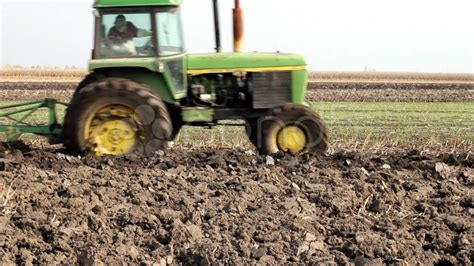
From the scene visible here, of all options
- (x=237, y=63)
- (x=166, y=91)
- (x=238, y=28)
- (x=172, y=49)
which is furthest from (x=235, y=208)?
(x=238, y=28)

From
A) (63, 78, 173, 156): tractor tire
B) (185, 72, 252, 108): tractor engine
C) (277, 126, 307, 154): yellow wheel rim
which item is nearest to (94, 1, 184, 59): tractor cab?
(63, 78, 173, 156): tractor tire

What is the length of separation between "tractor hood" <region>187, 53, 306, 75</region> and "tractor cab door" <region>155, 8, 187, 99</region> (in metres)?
0.22

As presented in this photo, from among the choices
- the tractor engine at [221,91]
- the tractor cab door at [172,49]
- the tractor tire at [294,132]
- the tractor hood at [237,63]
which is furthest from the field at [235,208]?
the tractor hood at [237,63]

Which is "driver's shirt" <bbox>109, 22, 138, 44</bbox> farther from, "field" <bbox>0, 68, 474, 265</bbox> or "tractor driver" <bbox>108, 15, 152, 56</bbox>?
"field" <bbox>0, 68, 474, 265</bbox>

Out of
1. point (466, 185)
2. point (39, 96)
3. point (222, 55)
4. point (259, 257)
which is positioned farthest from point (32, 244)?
point (39, 96)

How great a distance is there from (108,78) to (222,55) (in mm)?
1723

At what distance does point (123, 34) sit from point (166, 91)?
965mm

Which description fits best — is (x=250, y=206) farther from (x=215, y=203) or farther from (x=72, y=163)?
(x=72, y=163)

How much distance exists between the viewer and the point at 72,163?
8.98 m

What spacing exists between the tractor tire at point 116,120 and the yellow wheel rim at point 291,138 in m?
1.52

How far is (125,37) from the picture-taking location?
9.92 meters

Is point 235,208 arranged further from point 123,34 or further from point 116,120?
point 123,34

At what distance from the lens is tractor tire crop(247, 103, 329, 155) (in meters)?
10.0

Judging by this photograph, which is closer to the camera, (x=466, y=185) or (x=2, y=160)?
(x=466, y=185)
